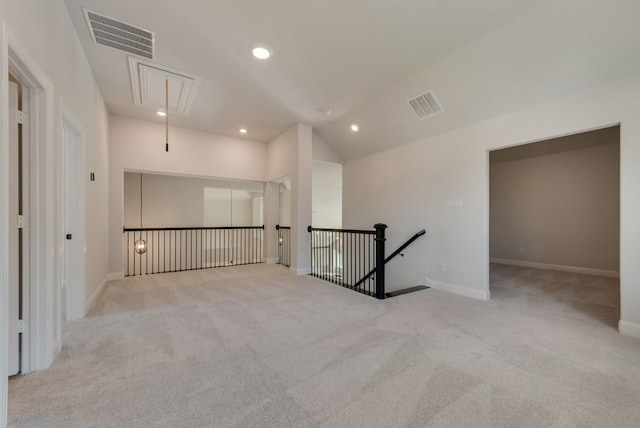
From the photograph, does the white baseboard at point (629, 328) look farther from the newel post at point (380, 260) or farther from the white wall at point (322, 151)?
the white wall at point (322, 151)

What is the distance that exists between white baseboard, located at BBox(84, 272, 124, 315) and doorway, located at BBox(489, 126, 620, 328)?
566 cm

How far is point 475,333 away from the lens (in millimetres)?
2625

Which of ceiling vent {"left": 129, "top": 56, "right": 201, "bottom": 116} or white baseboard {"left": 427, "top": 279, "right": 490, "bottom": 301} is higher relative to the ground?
ceiling vent {"left": 129, "top": 56, "right": 201, "bottom": 116}

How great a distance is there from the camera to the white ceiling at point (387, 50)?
2.45 m

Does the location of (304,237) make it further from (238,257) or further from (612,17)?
(612,17)

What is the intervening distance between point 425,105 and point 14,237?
464 centimetres

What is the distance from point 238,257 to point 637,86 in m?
8.03

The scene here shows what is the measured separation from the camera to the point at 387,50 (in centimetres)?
308

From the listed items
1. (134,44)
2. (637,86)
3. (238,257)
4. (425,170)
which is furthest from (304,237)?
(637,86)

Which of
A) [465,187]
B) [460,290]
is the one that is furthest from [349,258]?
[465,187]

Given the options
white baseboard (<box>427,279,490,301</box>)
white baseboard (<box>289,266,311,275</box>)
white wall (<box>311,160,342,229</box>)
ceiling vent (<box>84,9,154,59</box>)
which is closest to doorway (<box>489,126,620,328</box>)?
white baseboard (<box>427,279,490,301</box>)

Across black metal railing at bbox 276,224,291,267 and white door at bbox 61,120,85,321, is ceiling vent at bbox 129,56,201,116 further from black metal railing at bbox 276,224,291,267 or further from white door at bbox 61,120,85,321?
black metal railing at bbox 276,224,291,267

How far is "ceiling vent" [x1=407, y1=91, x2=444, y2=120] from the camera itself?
3.82m

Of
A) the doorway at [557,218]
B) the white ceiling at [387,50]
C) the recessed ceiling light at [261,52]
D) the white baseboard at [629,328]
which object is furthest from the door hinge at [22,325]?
the doorway at [557,218]
